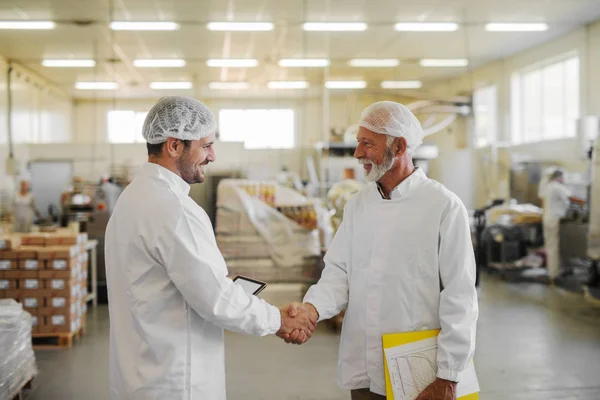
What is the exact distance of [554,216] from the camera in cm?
884

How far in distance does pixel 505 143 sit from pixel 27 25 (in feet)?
32.2

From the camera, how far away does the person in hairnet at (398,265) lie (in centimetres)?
189

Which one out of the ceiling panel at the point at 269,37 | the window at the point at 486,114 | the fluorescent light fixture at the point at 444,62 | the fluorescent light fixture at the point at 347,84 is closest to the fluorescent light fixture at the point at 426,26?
the ceiling panel at the point at 269,37

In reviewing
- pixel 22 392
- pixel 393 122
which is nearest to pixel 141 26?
pixel 22 392

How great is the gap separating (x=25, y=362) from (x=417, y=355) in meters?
3.00

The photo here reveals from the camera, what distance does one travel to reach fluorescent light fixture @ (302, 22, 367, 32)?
10.1m

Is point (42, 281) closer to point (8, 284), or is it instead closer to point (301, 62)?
point (8, 284)

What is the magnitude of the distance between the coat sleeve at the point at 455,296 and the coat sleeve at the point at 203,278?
0.64 m

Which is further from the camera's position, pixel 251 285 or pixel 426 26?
pixel 426 26

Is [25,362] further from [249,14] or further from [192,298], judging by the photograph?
[249,14]

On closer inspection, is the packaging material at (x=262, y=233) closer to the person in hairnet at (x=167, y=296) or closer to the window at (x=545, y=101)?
the person in hairnet at (x=167, y=296)

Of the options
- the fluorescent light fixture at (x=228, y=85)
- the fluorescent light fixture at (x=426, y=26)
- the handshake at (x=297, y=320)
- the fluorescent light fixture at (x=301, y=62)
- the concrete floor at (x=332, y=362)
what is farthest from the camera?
the fluorescent light fixture at (x=228, y=85)

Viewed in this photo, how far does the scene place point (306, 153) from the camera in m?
13.0

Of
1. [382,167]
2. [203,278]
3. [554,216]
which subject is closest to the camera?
[203,278]
